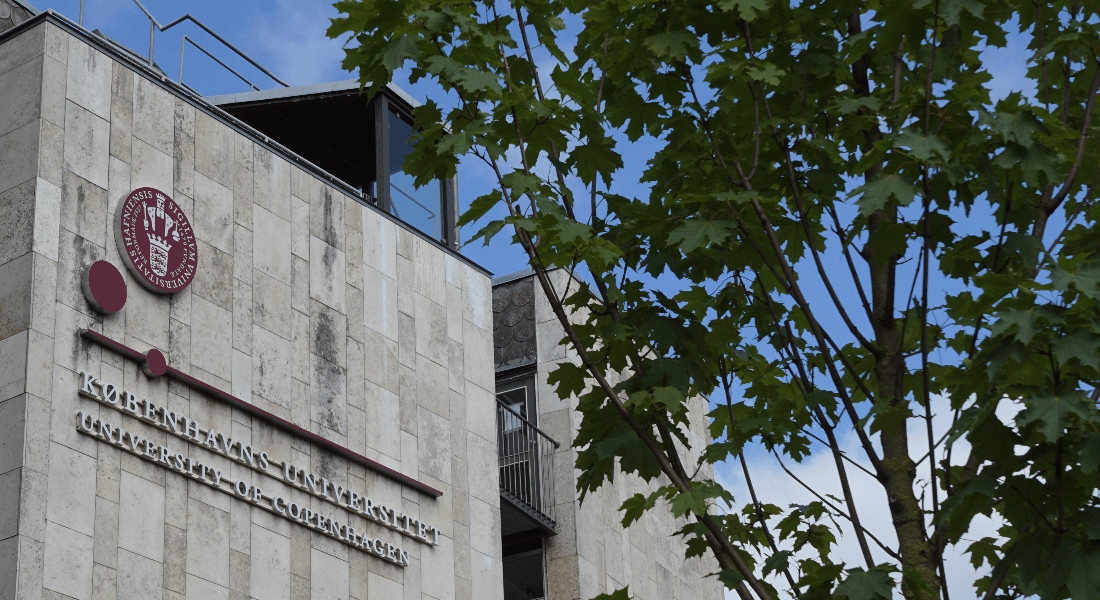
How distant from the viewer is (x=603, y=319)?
7.32m

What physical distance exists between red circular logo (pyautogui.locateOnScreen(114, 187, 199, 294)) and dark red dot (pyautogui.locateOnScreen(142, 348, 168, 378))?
0.84 m

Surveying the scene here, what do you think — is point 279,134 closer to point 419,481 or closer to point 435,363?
point 435,363

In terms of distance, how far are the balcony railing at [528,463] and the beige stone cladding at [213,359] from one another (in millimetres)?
2953

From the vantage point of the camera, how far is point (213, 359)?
53.9ft

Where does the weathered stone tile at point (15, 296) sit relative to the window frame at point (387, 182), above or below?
below

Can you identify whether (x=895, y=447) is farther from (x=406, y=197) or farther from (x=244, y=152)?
(x=406, y=197)

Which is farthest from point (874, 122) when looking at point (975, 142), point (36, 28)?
point (36, 28)

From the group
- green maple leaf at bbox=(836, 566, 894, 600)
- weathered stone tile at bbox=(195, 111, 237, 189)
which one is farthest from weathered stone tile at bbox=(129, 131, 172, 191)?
green maple leaf at bbox=(836, 566, 894, 600)

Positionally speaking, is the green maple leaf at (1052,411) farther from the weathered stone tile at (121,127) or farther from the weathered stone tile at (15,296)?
the weathered stone tile at (121,127)

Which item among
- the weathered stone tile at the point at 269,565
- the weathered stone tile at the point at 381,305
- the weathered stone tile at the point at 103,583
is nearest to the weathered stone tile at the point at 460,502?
the weathered stone tile at the point at 381,305

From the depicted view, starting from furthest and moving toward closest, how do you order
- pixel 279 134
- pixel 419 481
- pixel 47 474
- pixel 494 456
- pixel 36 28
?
pixel 279 134
pixel 494 456
pixel 419 481
pixel 36 28
pixel 47 474

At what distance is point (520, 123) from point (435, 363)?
13.6m

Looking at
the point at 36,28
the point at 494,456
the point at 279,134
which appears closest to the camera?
the point at 36,28

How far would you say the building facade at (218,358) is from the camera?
47.3 ft
